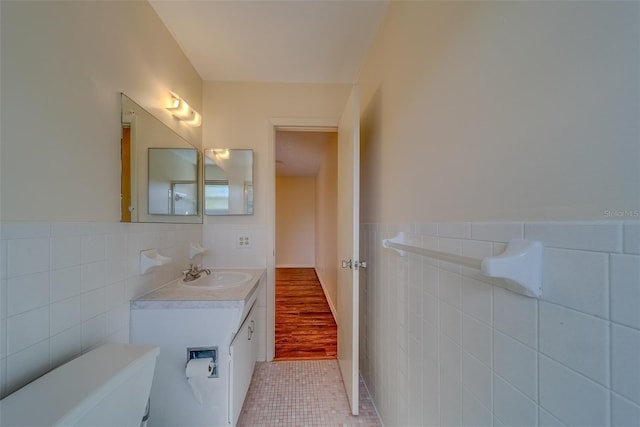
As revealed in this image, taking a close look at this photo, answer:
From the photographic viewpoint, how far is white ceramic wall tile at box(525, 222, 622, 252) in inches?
16.7

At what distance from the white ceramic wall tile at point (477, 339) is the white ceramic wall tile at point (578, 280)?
225 millimetres

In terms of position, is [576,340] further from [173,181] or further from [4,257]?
[173,181]

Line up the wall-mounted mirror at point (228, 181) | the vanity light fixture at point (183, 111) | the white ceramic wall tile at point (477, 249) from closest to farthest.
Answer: the white ceramic wall tile at point (477, 249)
the vanity light fixture at point (183, 111)
the wall-mounted mirror at point (228, 181)

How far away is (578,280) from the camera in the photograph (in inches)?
18.5

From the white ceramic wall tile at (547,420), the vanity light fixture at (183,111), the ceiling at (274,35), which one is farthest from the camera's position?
the vanity light fixture at (183,111)

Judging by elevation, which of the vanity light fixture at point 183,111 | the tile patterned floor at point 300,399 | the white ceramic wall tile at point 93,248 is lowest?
the tile patterned floor at point 300,399

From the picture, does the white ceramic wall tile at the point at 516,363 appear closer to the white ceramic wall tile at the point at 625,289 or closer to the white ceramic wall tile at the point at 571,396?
the white ceramic wall tile at the point at 571,396

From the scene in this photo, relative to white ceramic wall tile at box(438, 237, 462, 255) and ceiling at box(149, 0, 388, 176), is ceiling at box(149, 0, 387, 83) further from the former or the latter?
white ceramic wall tile at box(438, 237, 462, 255)

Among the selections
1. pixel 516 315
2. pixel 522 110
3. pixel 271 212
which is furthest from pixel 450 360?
pixel 271 212

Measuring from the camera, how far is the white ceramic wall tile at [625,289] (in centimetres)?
39

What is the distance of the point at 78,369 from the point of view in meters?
0.81

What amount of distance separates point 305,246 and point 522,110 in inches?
250

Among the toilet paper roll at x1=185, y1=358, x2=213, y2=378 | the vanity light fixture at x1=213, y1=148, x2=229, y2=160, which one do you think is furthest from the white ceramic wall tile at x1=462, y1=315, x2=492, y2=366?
the vanity light fixture at x1=213, y1=148, x2=229, y2=160

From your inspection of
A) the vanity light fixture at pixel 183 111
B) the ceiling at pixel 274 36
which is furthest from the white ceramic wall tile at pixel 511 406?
the vanity light fixture at pixel 183 111
